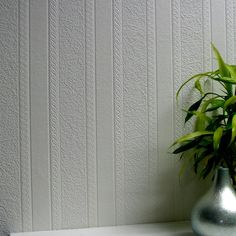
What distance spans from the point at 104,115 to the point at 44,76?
0.26 metres

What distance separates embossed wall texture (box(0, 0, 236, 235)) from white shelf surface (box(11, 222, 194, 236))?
0.09 ft

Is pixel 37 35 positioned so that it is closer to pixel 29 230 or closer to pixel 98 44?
pixel 98 44

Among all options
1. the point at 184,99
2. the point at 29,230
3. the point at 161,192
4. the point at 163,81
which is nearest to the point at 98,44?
the point at 163,81

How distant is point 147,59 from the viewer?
1250 millimetres

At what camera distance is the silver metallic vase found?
38.8 inches

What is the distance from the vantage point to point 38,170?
118 cm

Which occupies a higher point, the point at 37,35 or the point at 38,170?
the point at 37,35

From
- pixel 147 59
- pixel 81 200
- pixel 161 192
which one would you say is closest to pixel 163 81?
pixel 147 59

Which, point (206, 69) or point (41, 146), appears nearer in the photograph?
point (41, 146)

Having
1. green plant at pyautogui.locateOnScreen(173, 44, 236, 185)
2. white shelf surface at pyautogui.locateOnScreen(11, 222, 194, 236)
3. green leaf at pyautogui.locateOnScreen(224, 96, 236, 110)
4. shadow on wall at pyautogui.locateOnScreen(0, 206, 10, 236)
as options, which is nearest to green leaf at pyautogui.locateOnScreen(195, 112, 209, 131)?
green plant at pyautogui.locateOnScreen(173, 44, 236, 185)

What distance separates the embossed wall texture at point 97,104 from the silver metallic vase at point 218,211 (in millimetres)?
241

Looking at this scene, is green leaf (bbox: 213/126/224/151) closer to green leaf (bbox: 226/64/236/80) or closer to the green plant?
the green plant

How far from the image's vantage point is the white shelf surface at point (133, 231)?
3.79ft

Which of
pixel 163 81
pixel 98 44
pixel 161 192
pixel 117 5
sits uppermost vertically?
pixel 117 5
